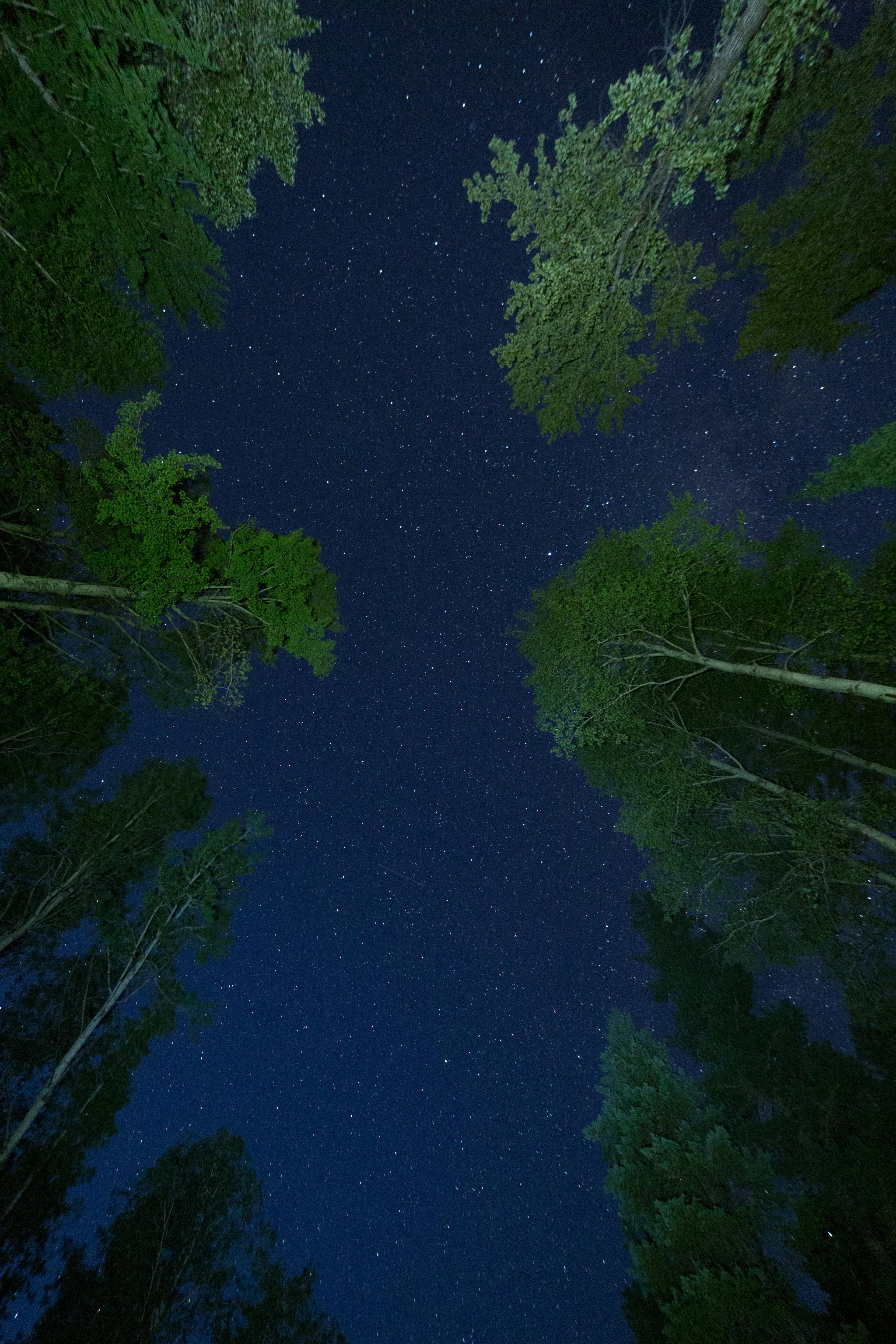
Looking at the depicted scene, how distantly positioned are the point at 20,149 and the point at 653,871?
17.0 m

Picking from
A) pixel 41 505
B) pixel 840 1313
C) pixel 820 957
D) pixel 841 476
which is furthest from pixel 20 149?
pixel 840 1313

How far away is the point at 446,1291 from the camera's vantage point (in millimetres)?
13891

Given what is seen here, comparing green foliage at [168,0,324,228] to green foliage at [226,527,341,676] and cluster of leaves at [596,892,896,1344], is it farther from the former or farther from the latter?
cluster of leaves at [596,892,896,1344]

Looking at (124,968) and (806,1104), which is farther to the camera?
(124,968)

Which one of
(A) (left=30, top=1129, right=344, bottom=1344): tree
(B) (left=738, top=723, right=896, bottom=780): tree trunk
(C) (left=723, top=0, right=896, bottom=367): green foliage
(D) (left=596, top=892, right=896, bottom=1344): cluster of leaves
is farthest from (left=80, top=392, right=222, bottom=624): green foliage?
(A) (left=30, top=1129, right=344, bottom=1344): tree

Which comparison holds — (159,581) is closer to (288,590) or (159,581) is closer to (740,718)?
(288,590)

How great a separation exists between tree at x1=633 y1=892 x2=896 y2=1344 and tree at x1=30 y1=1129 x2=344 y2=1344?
10.5 meters

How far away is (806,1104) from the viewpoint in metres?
9.95

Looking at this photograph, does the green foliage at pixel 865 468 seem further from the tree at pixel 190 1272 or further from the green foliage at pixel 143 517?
the tree at pixel 190 1272

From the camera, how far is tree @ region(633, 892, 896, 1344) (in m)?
7.79

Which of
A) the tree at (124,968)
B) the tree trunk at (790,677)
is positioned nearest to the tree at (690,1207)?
the tree trunk at (790,677)

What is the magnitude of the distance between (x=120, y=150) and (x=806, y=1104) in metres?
22.0

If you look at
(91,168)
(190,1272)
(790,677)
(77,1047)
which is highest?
(91,168)

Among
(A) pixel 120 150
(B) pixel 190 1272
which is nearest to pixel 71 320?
(A) pixel 120 150
